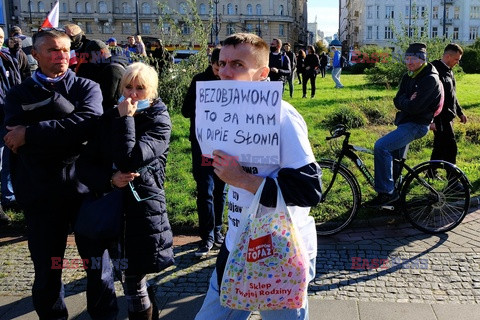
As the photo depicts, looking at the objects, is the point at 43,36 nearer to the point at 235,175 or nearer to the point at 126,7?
the point at 235,175

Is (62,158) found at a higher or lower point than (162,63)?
lower

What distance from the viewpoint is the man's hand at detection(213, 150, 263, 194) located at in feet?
6.91

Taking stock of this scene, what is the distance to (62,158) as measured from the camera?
3.21 meters

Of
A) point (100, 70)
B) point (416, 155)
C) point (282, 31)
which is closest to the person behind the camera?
point (100, 70)

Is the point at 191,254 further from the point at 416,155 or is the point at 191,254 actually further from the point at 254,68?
the point at 416,155

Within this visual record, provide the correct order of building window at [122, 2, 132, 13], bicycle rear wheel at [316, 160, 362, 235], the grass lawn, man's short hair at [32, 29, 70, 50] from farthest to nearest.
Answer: building window at [122, 2, 132, 13] < the grass lawn < bicycle rear wheel at [316, 160, 362, 235] < man's short hair at [32, 29, 70, 50]

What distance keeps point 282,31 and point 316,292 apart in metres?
97.3

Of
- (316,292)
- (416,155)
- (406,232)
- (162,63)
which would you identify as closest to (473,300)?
(316,292)

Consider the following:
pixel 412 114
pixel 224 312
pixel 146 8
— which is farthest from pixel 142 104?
pixel 146 8

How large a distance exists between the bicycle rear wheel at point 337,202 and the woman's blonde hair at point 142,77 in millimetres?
2654

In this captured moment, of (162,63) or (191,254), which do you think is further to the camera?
(162,63)

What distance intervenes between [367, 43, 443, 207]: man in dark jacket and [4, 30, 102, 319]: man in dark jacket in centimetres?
337

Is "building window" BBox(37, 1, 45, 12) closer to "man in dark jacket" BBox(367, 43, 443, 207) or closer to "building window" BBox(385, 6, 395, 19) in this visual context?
"building window" BBox(385, 6, 395, 19)

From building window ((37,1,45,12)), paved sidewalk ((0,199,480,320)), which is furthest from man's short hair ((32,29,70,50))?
building window ((37,1,45,12))
